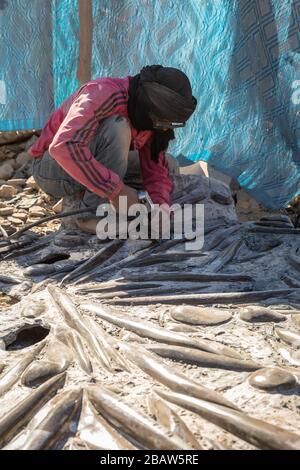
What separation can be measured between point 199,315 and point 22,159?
10.1 feet

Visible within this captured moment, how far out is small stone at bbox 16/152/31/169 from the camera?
14.7 ft

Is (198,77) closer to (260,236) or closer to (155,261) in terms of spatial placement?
(260,236)

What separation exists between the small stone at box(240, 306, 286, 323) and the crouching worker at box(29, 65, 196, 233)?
93 cm

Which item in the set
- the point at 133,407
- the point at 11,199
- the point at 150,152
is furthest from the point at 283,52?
the point at 133,407

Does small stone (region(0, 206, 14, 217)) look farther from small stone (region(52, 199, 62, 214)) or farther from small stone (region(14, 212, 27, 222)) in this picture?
small stone (region(52, 199, 62, 214))

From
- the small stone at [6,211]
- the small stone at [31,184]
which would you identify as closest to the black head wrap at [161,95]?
the small stone at [6,211]

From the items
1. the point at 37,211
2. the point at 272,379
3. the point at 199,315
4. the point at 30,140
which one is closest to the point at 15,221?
the point at 37,211

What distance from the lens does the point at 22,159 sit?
178 inches

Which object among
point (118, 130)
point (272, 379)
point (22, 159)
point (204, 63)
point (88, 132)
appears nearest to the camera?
point (272, 379)

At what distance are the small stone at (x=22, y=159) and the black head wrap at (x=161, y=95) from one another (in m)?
2.10

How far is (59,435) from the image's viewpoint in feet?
3.91

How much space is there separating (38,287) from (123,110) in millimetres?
918

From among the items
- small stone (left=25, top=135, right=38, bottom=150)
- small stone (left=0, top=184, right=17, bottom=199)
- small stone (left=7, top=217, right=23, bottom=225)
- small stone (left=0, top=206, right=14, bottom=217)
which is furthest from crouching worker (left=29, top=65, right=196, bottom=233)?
small stone (left=25, top=135, right=38, bottom=150)

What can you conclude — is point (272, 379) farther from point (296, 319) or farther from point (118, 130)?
point (118, 130)
